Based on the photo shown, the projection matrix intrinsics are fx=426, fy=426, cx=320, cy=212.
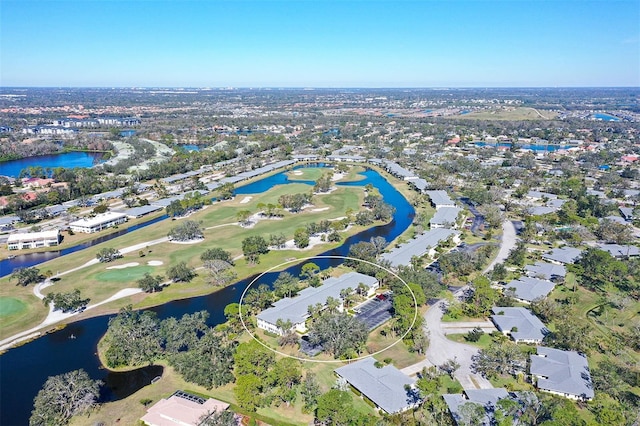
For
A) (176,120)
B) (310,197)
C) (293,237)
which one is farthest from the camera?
(176,120)

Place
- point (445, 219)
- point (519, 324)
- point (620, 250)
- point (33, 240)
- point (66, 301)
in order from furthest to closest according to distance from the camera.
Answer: point (445, 219) → point (33, 240) → point (620, 250) → point (66, 301) → point (519, 324)

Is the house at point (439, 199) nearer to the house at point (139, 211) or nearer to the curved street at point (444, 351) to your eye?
the curved street at point (444, 351)

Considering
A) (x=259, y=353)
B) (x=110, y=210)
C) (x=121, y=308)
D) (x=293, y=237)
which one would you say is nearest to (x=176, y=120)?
(x=110, y=210)

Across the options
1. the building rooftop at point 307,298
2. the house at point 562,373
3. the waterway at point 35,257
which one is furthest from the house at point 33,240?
the house at point 562,373

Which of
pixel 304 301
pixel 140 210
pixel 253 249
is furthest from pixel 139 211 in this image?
pixel 304 301

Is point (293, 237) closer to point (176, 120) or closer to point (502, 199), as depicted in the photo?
point (502, 199)

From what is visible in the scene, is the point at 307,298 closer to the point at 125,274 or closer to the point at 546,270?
the point at 125,274

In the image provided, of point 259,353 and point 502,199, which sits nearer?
point 259,353
